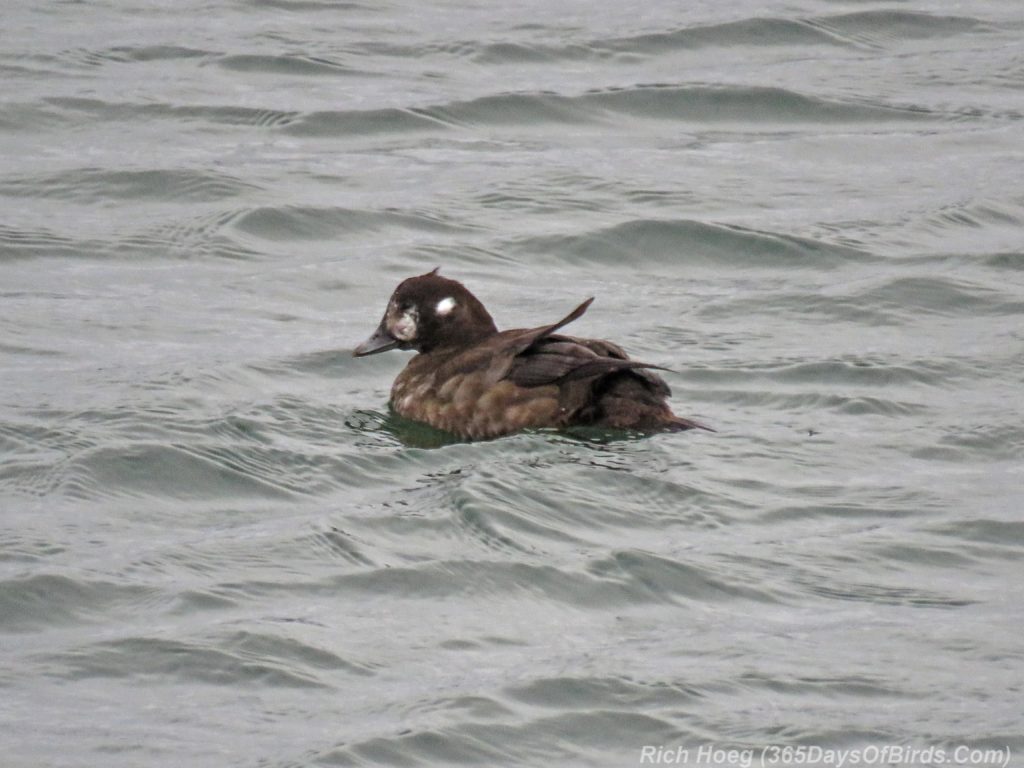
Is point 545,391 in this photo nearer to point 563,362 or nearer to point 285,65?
point 563,362

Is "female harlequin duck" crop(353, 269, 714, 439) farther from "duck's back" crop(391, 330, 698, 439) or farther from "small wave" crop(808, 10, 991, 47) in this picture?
"small wave" crop(808, 10, 991, 47)

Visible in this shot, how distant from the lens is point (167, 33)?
1451cm

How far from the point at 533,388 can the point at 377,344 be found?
1.06 m

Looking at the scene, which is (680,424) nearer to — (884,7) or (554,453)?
(554,453)

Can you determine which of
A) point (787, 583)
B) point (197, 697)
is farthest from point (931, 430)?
point (197, 697)

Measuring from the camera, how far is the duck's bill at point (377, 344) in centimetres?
881

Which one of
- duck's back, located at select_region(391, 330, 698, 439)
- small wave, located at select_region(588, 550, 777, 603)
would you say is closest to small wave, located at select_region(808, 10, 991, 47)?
duck's back, located at select_region(391, 330, 698, 439)

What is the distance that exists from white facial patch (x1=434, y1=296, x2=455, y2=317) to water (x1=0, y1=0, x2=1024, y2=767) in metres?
0.48

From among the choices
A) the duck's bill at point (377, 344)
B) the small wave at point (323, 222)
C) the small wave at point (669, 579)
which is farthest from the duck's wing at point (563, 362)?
the small wave at point (323, 222)

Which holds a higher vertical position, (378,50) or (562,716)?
(378,50)

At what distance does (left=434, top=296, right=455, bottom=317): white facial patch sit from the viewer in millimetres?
8688

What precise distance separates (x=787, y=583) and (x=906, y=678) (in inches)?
30.8

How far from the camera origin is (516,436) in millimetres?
8031

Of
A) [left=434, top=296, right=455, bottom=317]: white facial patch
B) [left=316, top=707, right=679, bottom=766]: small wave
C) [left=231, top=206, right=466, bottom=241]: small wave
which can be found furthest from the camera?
[left=231, top=206, right=466, bottom=241]: small wave
